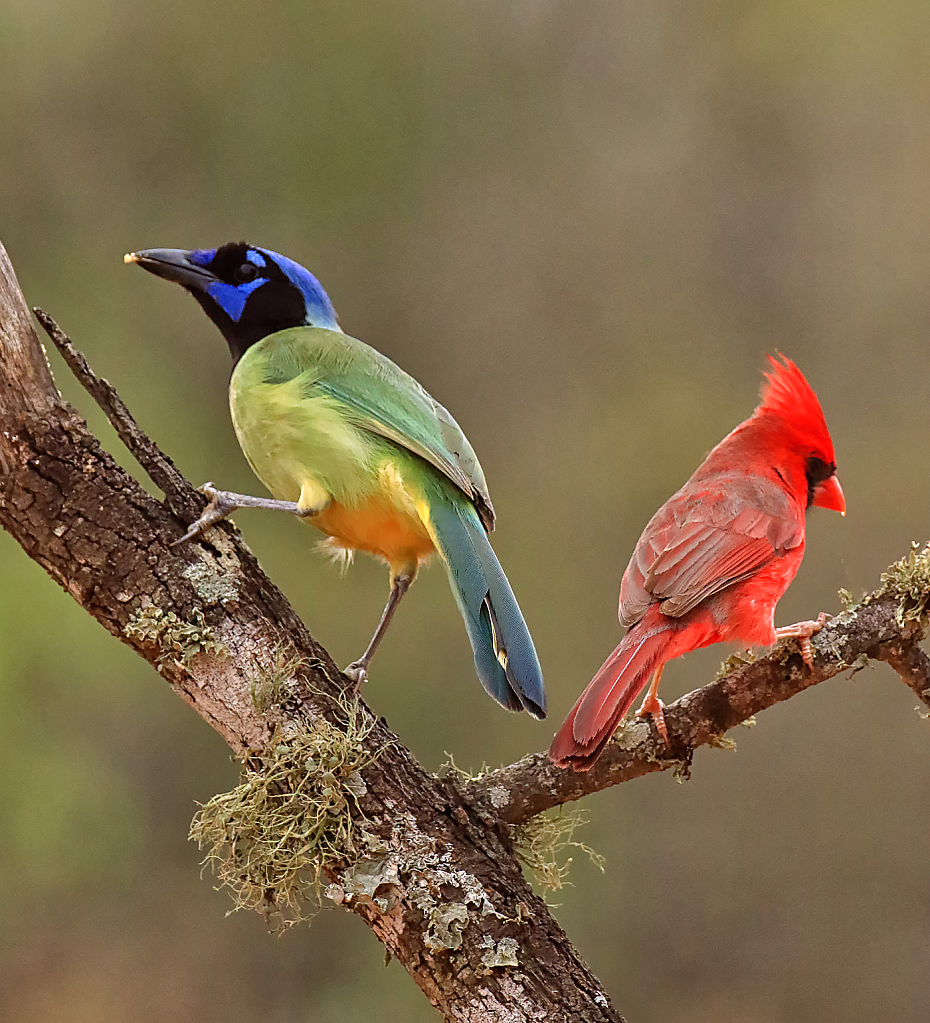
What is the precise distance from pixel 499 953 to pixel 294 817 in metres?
0.39

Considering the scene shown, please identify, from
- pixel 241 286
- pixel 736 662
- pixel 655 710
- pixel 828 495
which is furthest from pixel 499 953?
pixel 241 286

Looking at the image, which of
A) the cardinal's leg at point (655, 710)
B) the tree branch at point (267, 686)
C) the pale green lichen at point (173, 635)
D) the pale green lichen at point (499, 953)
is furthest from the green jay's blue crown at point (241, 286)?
the pale green lichen at point (499, 953)

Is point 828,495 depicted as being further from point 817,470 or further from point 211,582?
point 211,582

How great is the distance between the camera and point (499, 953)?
1.91m

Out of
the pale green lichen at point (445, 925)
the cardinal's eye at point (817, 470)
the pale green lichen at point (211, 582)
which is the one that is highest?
the cardinal's eye at point (817, 470)

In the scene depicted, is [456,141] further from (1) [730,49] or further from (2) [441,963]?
(2) [441,963]

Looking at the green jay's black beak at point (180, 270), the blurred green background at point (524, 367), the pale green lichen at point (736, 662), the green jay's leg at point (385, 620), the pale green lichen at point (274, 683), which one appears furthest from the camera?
the blurred green background at point (524, 367)

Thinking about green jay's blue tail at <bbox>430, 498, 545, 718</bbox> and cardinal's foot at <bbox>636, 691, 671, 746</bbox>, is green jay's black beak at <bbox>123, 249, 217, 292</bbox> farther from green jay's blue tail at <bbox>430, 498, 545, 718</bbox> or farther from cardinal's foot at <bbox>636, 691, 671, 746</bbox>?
cardinal's foot at <bbox>636, 691, 671, 746</bbox>

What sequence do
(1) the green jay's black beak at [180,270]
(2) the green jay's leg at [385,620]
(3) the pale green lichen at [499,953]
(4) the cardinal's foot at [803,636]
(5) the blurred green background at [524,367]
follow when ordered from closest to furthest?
(3) the pale green lichen at [499,953] → (4) the cardinal's foot at [803,636] → (2) the green jay's leg at [385,620] → (1) the green jay's black beak at [180,270] → (5) the blurred green background at [524,367]

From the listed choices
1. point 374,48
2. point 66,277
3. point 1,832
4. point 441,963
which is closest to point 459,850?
point 441,963

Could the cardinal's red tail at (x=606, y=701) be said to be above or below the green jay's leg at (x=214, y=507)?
below

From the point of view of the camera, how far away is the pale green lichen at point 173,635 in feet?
6.56

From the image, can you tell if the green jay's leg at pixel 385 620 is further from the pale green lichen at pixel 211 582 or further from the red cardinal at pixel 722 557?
the red cardinal at pixel 722 557

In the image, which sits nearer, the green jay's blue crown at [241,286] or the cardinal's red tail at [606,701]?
the cardinal's red tail at [606,701]
